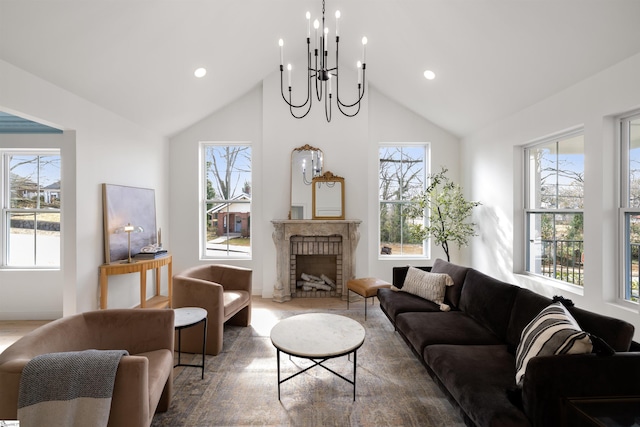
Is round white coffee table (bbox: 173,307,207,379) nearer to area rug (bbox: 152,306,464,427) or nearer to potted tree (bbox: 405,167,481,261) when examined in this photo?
area rug (bbox: 152,306,464,427)

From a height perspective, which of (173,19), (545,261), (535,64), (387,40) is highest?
(387,40)

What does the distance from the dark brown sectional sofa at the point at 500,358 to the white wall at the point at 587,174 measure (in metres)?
0.94

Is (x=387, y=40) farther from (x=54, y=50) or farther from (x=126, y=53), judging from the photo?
(x=54, y=50)

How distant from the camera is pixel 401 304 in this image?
298 cm

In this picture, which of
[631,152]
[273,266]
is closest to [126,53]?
[273,266]

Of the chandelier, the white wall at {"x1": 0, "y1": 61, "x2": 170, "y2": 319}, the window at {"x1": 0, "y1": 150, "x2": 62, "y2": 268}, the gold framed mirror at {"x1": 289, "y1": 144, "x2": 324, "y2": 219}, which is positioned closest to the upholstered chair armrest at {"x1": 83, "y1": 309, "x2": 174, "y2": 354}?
the white wall at {"x1": 0, "y1": 61, "x2": 170, "y2": 319}

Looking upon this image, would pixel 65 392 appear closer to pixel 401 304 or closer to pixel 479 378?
pixel 479 378

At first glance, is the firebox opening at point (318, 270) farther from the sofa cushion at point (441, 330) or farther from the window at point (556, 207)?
the window at point (556, 207)

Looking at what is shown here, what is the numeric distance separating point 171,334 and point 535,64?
3.74 metres

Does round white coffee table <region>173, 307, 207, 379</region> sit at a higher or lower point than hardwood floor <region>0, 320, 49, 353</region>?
higher

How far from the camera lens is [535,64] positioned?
110 inches

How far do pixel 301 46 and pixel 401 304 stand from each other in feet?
12.4

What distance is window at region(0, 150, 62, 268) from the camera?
374 cm

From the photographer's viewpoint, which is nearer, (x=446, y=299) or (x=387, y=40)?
(x=446, y=299)
